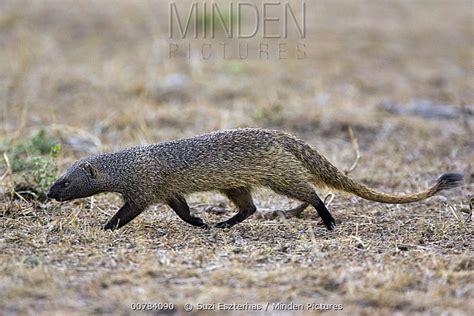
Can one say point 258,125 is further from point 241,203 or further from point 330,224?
point 330,224

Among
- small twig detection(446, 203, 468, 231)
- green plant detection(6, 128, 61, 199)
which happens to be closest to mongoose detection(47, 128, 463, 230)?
small twig detection(446, 203, 468, 231)

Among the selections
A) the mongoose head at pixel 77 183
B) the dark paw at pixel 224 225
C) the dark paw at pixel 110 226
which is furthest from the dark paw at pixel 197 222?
the mongoose head at pixel 77 183

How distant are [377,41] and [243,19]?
2749 mm

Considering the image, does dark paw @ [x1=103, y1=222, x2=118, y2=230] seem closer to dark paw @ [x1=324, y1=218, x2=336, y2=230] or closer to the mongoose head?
the mongoose head

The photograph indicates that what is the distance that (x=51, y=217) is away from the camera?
5.98 m

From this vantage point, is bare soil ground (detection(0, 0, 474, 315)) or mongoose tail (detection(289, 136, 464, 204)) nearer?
bare soil ground (detection(0, 0, 474, 315))

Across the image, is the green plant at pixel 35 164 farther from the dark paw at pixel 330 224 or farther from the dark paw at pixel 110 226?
the dark paw at pixel 330 224

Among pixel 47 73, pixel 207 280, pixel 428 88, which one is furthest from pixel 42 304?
pixel 428 88

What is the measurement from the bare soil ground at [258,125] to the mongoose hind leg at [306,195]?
16cm

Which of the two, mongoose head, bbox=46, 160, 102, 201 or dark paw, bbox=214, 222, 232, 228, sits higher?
mongoose head, bbox=46, 160, 102, 201

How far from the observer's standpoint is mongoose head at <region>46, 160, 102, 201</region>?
19.2 ft

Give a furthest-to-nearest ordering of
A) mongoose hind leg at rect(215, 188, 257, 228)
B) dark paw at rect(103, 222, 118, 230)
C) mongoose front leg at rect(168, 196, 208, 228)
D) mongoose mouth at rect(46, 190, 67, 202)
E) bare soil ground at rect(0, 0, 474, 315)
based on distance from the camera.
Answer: mongoose hind leg at rect(215, 188, 257, 228), mongoose front leg at rect(168, 196, 208, 228), mongoose mouth at rect(46, 190, 67, 202), dark paw at rect(103, 222, 118, 230), bare soil ground at rect(0, 0, 474, 315)

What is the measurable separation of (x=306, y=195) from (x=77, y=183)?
182 cm

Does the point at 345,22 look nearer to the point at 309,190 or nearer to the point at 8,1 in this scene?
the point at 8,1
